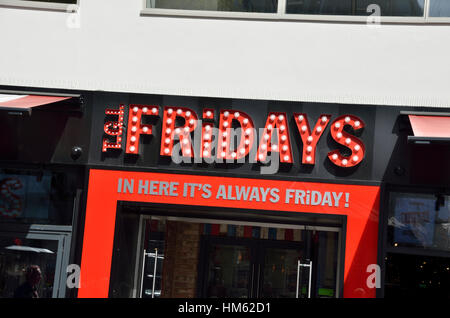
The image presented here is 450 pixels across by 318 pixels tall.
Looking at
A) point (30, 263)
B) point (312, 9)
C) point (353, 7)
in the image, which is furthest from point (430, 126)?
point (30, 263)

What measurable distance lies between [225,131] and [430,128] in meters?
2.44

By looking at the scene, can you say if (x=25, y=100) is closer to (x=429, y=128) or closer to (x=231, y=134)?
(x=231, y=134)

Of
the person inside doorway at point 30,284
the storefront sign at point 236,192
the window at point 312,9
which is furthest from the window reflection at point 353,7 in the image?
the person inside doorway at point 30,284

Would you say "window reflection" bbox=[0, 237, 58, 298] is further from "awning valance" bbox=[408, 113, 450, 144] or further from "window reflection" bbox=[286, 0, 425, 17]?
"awning valance" bbox=[408, 113, 450, 144]

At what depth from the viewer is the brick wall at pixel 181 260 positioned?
975 cm

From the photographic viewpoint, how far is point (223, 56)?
8297 mm

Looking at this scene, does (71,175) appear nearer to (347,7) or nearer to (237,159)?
(237,159)

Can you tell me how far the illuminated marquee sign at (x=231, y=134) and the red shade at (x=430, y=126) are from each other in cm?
69

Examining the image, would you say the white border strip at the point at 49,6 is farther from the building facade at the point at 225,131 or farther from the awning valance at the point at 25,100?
the awning valance at the point at 25,100

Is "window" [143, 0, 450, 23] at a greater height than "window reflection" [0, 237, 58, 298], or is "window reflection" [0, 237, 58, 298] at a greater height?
"window" [143, 0, 450, 23]

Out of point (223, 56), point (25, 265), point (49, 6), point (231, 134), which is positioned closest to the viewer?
point (231, 134)

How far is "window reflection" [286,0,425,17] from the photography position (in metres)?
8.14

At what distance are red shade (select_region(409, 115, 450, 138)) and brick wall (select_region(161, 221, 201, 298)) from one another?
3.62 meters

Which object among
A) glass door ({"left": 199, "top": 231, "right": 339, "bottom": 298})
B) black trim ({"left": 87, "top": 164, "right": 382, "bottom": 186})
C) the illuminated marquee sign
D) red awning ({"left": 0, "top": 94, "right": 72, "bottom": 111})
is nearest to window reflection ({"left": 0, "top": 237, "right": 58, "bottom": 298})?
black trim ({"left": 87, "top": 164, "right": 382, "bottom": 186})
